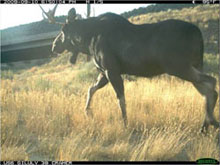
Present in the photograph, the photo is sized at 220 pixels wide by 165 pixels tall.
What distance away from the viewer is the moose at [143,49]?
5086mm

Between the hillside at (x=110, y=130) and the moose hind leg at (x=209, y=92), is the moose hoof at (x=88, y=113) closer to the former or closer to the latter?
the hillside at (x=110, y=130)

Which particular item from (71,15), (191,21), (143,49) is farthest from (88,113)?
(191,21)

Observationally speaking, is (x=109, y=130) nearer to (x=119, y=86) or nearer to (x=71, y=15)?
(x=119, y=86)

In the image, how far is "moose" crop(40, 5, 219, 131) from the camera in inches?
200

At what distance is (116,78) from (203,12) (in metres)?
20.3

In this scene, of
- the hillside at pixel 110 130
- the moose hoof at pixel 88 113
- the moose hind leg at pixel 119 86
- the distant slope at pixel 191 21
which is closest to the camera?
the hillside at pixel 110 130

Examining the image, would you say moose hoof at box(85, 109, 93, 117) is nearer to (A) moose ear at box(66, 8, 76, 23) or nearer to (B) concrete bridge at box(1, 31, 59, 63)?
(A) moose ear at box(66, 8, 76, 23)

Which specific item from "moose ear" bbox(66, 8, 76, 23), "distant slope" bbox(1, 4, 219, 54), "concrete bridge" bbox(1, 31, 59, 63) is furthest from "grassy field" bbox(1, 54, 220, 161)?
"distant slope" bbox(1, 4, 219, 54)

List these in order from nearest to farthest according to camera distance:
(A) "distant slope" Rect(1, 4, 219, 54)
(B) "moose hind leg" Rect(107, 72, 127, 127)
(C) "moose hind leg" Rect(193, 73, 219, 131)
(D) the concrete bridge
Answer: (C) "moose hind leg" Rect(193, 73, 219, 131), (B) "moose hind leg" Rect(107, 72, 127, 127), (D) the concrete bridge, (A) "distant slope" Rect(1, 4, 219, 54)

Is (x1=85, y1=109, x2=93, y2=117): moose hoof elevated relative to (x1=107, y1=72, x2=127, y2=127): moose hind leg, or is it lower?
lower

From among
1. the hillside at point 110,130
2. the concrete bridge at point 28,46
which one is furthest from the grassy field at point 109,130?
the concrete bridge at point 28,46

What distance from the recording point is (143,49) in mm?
5324

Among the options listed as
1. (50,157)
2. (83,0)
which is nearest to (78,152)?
(50,157)

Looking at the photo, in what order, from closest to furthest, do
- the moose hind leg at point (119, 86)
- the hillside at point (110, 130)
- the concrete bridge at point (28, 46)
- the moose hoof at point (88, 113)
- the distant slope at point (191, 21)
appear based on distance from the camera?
the hillside at point (110, 130) < the moose hind leg at point (119, 86) < the moose hoof at point (88, 113) < the concrete bridge at point (28, 46) < the distant slope at point (191, 21)
